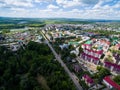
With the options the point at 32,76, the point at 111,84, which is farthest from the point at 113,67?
the point at 32,76

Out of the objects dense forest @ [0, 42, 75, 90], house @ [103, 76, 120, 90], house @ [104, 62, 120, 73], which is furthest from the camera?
house @ [104, 62, 120, 73]

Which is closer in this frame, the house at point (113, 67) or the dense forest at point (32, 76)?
the dense forest at point (32, 76)

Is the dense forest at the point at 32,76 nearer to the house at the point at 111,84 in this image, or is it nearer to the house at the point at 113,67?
the house at the point at 111,84

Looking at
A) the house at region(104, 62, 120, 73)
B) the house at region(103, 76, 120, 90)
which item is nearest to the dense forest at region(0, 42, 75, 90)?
the house at region(103, 76, 120, 90)

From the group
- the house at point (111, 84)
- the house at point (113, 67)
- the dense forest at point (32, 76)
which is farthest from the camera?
the house at point (113, 67)

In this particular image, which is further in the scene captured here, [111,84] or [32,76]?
[32,76]

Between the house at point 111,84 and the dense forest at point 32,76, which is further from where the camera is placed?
the house at point 111,84

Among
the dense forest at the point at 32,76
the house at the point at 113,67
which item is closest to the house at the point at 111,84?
the dense forest at the point at 32,76

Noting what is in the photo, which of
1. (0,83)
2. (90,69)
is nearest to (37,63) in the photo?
(0,83)

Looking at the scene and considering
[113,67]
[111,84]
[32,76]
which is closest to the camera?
[111,84]

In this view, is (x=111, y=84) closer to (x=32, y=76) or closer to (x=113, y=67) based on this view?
(x=113, y=67)

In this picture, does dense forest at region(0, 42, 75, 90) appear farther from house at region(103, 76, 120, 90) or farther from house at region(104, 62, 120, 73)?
house at region(104, 62, 120, 73)

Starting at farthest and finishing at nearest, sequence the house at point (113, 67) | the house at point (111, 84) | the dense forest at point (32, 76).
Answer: the house at point (113, 67), the house at point (111, 84), the dense forest at point (32, 76)
